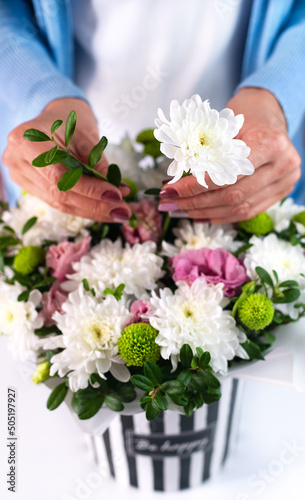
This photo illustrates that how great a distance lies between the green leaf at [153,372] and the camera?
375 mm

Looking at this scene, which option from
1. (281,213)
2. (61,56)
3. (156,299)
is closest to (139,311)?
(156,299)

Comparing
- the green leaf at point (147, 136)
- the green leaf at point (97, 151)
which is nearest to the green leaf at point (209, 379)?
the green leaf at point (97, 151)

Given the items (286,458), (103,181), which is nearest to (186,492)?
(286,458)

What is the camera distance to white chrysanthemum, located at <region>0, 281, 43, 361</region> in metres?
0.46

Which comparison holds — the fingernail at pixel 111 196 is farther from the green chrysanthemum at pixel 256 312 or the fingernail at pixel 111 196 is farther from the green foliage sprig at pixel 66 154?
the green chrysanthemum at pixel 256 312

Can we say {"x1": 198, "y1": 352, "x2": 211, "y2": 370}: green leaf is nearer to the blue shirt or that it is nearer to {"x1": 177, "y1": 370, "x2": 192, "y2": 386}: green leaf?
{"x1": 177, "y1": 370, "x2": 192, "y2": 386}: green leaf

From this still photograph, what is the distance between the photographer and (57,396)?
0.43m

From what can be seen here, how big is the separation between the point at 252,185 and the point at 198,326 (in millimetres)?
167

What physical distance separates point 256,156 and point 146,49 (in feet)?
1.56

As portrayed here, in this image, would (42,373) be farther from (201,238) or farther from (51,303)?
(201,238)

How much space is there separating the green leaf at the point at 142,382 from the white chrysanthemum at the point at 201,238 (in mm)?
162

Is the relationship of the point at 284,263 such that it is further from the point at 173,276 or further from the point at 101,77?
the point at 101,77

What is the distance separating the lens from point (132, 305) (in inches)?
17.0

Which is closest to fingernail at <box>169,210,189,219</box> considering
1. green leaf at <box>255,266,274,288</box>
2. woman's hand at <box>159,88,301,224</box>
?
woman's hand at <box>159,88,301,224</box>
